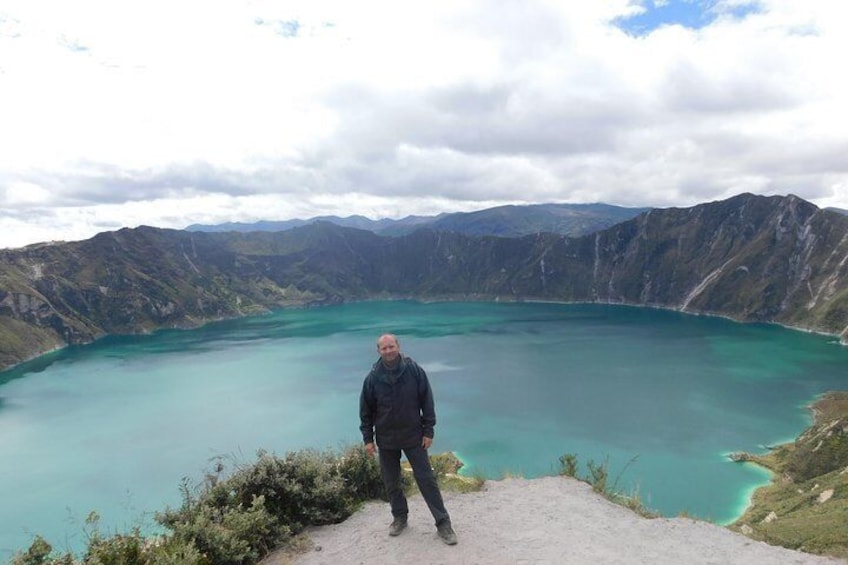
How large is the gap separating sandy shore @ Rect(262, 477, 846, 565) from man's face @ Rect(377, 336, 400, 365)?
346 cm

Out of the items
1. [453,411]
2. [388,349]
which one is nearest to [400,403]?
[388,349]

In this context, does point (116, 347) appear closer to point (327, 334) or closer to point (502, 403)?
point (327, 334)

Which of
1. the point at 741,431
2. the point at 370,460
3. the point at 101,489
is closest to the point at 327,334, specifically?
the point at 101,489

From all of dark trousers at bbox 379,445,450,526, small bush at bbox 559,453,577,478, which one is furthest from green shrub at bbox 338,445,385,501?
small bush at bbox 559,453,577,478

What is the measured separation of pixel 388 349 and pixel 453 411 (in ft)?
250

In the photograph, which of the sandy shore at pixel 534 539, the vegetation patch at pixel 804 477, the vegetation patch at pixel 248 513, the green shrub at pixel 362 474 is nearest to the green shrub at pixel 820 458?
the vegetation patch at pixel 804 477

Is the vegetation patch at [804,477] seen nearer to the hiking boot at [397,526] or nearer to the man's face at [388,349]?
the hiking boot at [397,526]

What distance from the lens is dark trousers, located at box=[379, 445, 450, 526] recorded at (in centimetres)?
1016

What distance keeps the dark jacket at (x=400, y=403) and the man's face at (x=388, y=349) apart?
0.83 feet

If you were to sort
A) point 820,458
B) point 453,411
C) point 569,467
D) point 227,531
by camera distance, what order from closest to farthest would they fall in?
point 227,531 < point 569,467 < point 820,458 < point 453,411

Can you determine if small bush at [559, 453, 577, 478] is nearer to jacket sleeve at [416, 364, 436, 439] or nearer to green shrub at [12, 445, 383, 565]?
green shrub at [12, 445, 383, 565]

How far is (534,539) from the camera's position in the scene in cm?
1024

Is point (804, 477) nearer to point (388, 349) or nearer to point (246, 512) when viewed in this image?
point (388, 349)

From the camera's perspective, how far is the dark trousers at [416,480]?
10164mm
